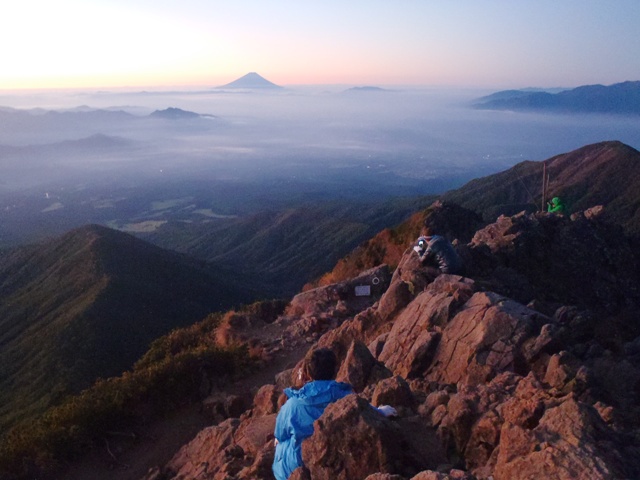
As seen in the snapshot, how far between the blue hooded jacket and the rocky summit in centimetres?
27

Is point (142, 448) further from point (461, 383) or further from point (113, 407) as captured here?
point (461, 383)

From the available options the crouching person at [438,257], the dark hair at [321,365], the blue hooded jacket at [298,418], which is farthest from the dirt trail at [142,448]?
the crouching person at [438,257]

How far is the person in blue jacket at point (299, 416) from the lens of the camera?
601 centimetres

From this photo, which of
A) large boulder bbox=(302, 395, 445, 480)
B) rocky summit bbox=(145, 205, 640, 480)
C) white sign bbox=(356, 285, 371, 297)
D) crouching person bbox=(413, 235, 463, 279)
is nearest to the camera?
rocky summit bbox=(145, 205, 640, 480)

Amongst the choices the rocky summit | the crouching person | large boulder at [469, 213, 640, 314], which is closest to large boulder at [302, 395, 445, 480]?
the rocky summit

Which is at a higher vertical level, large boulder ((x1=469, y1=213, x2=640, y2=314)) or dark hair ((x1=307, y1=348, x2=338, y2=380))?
dark hair ((x1=307, y1=348, x2=338, y2=380))

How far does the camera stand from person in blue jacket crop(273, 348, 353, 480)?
6.01 m

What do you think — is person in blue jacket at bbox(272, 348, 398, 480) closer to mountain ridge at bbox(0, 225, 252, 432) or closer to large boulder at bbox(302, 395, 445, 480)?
large boulder at bbox(302, 395, 445, 480)

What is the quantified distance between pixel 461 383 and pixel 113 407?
681 cm

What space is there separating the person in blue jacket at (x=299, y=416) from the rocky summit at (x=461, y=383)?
0.28 meters

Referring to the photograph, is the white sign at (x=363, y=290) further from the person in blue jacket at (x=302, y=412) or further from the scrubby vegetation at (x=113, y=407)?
the person in blue jacket at (x=302, y=412)

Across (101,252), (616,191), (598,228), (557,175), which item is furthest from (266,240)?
(598,228)

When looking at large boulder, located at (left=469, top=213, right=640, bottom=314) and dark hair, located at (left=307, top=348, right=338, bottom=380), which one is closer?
dark hair, located at (left=307, top=348, right=338, bottom=380)

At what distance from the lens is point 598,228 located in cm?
1866
